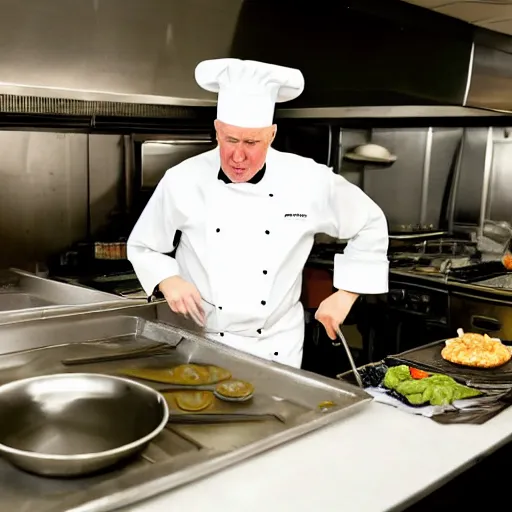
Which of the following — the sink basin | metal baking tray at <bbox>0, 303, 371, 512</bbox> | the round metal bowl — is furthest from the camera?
the sink basin

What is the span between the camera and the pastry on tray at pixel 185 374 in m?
1.52

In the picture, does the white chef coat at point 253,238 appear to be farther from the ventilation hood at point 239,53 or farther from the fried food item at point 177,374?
the ventilation hood at point 239,53

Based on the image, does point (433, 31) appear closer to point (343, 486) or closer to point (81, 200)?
point (81, 200)

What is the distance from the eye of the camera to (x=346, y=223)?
6.93 feet

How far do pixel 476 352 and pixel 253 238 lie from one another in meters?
0.74

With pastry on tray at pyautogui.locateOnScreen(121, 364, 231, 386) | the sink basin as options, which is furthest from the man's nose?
the sink basin

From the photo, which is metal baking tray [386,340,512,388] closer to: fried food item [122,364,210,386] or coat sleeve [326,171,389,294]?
coat sleeve [326,171,389,294]

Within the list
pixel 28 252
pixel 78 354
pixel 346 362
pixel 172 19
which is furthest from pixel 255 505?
pixel 346 362

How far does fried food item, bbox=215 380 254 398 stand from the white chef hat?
879mm

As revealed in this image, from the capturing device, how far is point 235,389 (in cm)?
144

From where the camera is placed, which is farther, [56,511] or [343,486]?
[343,486]

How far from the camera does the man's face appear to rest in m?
2.04

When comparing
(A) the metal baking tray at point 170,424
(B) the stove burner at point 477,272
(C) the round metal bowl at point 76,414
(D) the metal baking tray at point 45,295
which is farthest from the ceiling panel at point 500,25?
(C) the round metal bowl at point 76,414

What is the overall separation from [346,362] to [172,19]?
2033 millimetres
